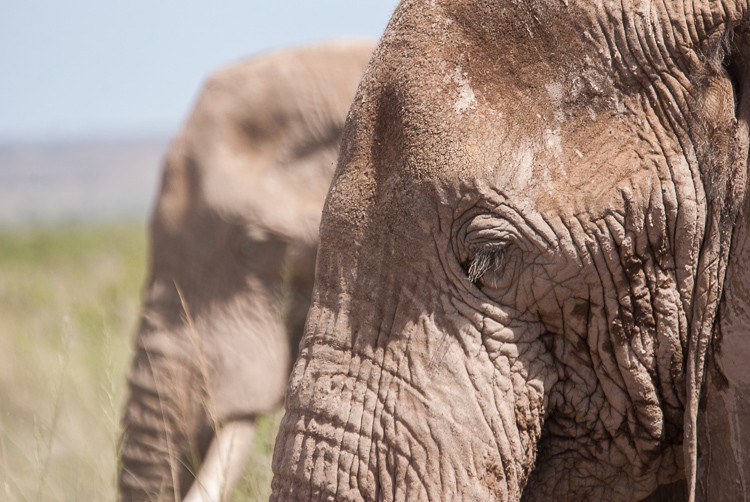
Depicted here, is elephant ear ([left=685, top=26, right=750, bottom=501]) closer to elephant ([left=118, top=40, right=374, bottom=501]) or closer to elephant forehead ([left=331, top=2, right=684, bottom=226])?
elephant forehead ([left=331, top=2, right=684, bottom=226])

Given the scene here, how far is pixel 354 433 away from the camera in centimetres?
214

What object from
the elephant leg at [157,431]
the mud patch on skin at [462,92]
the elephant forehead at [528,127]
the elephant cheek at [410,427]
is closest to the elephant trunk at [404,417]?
the elephant cheek at [410,427]

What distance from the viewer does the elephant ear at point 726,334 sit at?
2123mm

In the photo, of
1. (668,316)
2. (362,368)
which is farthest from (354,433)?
(668,316)

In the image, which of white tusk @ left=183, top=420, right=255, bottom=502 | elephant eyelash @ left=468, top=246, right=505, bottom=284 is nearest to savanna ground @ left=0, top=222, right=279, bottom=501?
white tusk @ left=183, top=420, right=255, bottom=502

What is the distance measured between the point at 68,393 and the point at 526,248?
18.6 ft

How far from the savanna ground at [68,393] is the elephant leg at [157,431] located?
101mm

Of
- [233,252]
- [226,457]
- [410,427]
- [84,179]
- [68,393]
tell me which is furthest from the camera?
[84,179]

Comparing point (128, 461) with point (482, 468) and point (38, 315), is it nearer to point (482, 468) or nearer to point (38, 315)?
point (482, 468)

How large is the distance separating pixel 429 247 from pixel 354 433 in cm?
39

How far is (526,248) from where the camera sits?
2172mm

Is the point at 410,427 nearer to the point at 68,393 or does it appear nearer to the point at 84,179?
the point at 68,393

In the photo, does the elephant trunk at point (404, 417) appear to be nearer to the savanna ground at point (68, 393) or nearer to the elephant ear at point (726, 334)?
the elephant ear at point (726, 334)

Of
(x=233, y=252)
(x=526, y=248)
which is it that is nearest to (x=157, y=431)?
(x=233, y=252)
